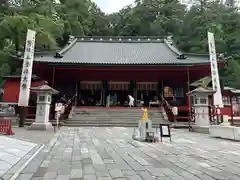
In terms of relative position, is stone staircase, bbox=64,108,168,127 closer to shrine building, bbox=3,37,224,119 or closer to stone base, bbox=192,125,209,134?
stone base, bbox=192,125,209,134

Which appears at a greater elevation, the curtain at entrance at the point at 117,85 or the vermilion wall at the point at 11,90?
the curtain at entrance at the point at 117,85

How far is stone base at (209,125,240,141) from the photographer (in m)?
8.80

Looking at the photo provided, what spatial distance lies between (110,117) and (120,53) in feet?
30.3

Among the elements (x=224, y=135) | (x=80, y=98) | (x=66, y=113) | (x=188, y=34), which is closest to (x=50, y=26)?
(x=80, y=98)

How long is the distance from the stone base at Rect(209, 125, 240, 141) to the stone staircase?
15.2ft

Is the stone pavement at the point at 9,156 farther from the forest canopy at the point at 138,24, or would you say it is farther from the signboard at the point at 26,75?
the forest canopy at the point at 138,24

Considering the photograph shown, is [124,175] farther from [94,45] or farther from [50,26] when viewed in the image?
[94,45]

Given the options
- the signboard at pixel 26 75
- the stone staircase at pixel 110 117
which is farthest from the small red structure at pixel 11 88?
the stone staircase at pixel 110 117

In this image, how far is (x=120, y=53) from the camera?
22.6 metres

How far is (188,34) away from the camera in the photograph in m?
38.4

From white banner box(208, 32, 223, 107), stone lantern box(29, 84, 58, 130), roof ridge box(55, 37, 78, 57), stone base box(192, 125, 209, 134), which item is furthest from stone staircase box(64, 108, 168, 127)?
roof ridge box(55, 37, 78, 57)

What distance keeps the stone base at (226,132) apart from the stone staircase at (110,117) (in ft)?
15.2

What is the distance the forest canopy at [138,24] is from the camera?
63.4ft

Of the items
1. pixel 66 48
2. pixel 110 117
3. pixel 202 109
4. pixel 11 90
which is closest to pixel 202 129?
pixel 202 109
